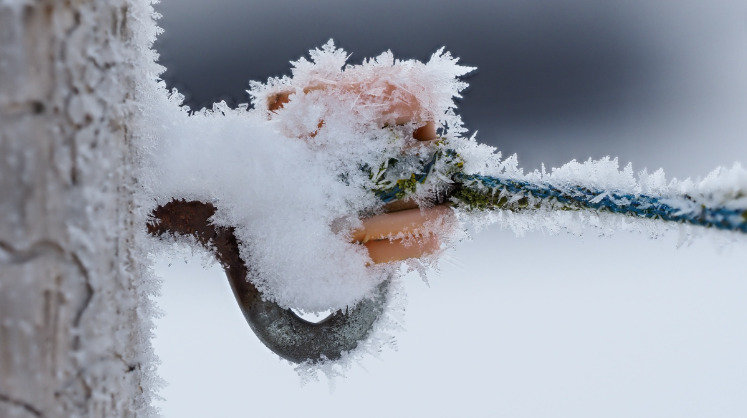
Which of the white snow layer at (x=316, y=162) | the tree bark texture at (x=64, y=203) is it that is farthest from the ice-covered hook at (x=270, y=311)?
the tree bark texture at (x=64, y=203)

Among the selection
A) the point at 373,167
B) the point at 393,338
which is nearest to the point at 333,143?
the point at 373,167

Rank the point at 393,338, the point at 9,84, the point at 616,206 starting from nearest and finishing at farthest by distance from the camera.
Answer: the point at 9,84 → the point at 616,206 → the point at 393,338

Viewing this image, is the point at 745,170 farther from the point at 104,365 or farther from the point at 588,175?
the point at 104,365

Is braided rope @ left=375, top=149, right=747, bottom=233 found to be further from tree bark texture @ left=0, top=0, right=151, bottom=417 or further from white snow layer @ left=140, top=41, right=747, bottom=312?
tree bark texture @ left=0, top=0, right=151, bottom=417

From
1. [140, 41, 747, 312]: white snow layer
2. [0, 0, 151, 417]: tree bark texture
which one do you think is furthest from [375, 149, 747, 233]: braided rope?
[0, 0, 151, 417]: tree bark texture

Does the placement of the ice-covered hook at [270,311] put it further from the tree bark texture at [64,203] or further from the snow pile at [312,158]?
the tree bark texture at [64,203]

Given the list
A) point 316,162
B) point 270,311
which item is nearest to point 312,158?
point 316,162
